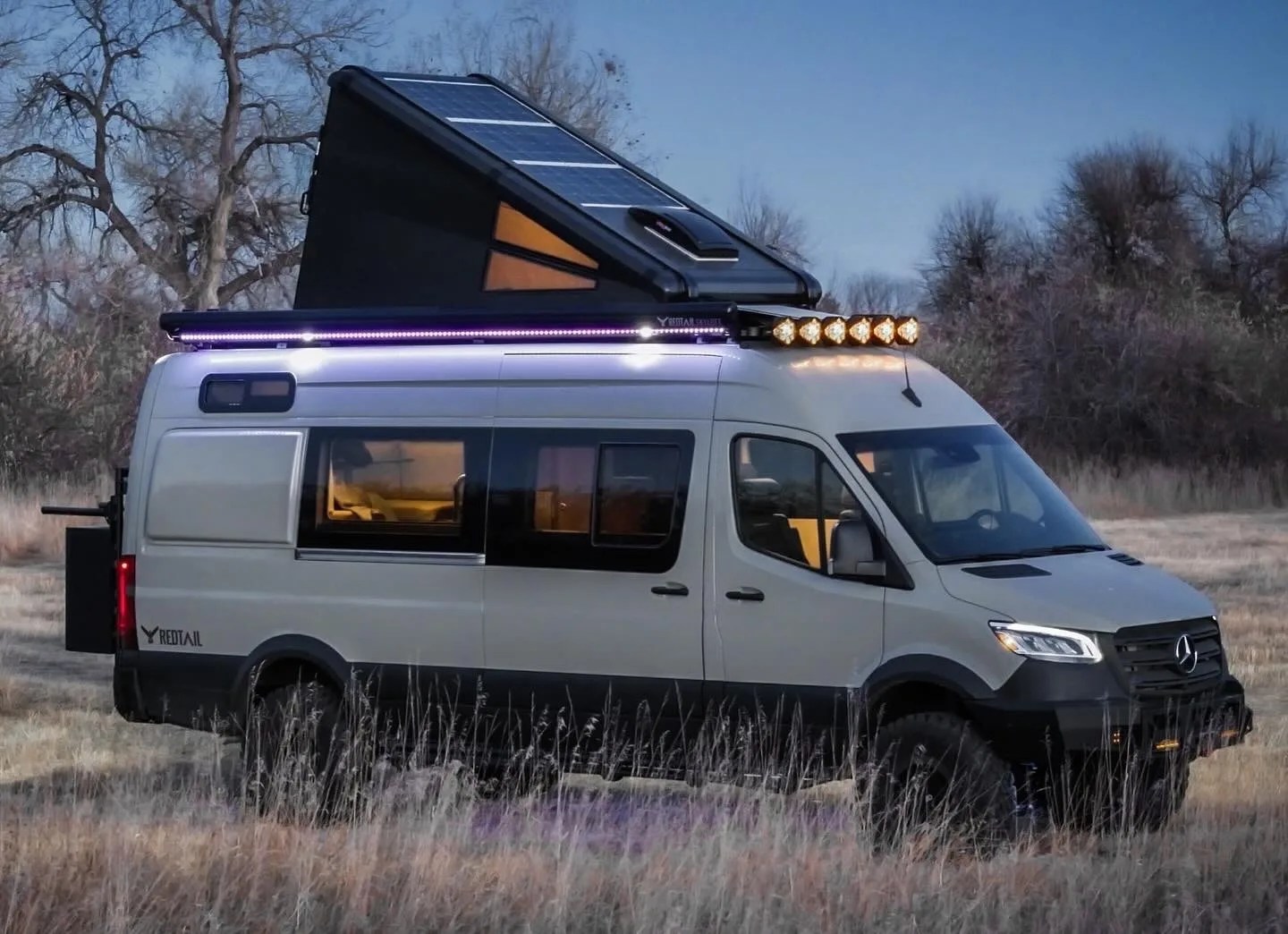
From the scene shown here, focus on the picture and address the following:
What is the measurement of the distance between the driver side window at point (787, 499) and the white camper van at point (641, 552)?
0.01 metres

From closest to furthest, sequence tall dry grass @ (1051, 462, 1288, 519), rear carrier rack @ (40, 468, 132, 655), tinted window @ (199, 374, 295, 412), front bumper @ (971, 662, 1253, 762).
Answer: front bumper @ (971, 662, 1253, 762), tinted window @ (199, 374, 295, 412), rear carrier rack @ (40, 468, 132, 655), tall dry grass @ (1051, 462, 1288, 519)

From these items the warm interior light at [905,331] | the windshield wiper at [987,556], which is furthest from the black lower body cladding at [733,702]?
the warm interior light at [905,331]

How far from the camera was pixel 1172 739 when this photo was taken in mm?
8133

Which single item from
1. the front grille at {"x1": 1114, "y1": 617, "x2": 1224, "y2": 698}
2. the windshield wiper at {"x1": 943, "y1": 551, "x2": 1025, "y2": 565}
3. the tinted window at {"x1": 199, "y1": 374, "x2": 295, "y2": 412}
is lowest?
the front grille at {"x1": 1114, "y1": 617, "x2": 1224, "y2": 698}

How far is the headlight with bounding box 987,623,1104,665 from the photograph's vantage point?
26.2ft

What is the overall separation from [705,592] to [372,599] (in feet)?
5.57

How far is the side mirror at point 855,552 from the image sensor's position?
8.30m

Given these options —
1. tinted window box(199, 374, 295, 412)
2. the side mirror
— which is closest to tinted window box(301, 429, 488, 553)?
tinted window box(199, 374, 295, 412)

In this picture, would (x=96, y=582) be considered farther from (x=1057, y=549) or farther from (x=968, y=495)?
(x=1057, y=549)

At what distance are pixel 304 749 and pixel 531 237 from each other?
8.63ft

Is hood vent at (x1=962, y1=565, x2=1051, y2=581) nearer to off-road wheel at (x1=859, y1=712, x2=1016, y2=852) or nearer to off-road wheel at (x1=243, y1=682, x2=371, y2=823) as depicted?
off-road wheel at (x1=859, y1=712, x2=1016, y2=852)

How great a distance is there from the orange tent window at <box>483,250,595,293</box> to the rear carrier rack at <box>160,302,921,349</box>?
14.1 inches

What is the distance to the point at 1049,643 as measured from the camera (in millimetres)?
7996

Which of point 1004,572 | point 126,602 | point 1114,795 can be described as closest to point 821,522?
point 1004,572
